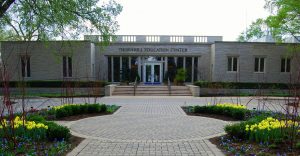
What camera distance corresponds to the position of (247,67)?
24688 millimetres

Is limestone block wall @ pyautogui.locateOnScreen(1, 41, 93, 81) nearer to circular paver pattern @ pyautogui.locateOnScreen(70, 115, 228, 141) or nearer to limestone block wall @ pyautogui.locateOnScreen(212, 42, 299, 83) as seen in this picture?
limestone block wall @ pyautogui.locateOnScreen(212, 42, 299, 83)

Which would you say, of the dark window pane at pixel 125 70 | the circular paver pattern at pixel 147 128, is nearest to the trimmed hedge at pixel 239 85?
the dark window pane at pixel 125 70

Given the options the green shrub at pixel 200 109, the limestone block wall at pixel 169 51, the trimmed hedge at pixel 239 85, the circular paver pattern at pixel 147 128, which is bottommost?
the circular paver pattern at pixel 147 128

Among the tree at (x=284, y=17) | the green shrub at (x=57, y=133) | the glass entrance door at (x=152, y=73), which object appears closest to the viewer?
the green shrub at (x=57, y=133)

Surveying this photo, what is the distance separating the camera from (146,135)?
677 centimetres

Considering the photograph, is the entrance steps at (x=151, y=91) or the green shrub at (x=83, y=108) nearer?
the green shrub at (x=83, y=108)

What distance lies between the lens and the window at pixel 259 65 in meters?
24.9

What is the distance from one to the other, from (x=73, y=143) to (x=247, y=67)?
22.8 m

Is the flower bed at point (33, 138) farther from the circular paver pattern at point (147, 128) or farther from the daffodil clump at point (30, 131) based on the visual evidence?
the circular paver pattern at point (147, 128)

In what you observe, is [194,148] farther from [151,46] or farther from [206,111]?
[151,46]

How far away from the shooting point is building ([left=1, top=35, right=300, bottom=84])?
2375 centimetres

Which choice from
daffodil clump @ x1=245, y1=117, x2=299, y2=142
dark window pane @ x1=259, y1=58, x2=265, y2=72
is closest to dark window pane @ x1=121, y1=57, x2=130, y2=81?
dark window pane @ x1=259, y1=58, x2=265, y2=72

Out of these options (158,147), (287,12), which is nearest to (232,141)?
(158,147)

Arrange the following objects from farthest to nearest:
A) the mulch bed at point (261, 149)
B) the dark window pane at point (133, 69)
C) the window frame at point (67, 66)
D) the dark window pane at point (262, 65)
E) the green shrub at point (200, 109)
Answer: the dark window pane at point (133, 69)
the dark window pane at point (262, 65)
the window frame at point (67, 66)
the green shrub at point (200, 109)
the mulch bed at point (261, 149)
